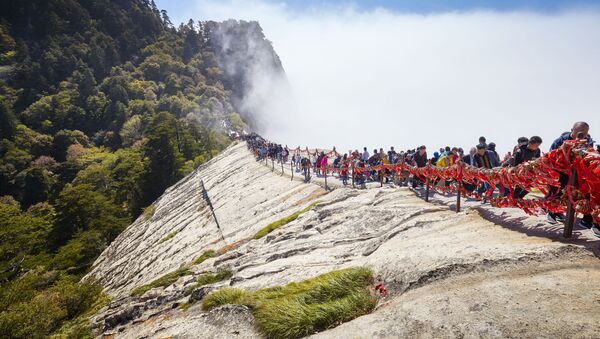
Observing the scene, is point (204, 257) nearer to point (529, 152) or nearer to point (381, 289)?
point (381, 289)

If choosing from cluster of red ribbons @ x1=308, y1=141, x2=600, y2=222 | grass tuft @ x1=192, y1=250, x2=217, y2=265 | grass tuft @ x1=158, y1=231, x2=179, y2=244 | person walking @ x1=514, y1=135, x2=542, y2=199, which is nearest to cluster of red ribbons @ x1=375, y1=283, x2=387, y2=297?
cluster of red ribbons @ x1=308, y1=141, x2=600, y2=222

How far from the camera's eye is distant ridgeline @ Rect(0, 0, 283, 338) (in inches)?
1016

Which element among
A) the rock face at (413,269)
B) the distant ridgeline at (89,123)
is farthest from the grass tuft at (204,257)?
the distant ridgeline at (89,123)

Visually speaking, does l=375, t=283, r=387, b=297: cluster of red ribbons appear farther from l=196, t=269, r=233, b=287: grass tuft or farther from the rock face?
l=196, t=269, r=233, b=287: grass tuft

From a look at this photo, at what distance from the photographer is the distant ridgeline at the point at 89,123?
25805 millimetres

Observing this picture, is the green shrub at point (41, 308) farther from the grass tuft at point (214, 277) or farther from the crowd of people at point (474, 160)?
the crowd of people at point (474, 160)

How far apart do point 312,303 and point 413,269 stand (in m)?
1.82

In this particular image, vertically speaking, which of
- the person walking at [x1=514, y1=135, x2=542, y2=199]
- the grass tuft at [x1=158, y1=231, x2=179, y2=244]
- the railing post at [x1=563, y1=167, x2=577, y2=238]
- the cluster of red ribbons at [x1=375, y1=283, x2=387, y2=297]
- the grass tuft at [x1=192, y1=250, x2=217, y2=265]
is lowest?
the grass tuft at [x1=158, y1=231, x2=179, y2=244]

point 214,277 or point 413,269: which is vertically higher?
point 413,269

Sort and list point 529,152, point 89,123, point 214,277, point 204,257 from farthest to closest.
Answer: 1. point 89,123
2. point 204,257
3. point 214,277
4. point 529,152

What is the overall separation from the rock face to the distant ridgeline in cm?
549

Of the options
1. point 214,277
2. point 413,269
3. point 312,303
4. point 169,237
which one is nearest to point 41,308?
point 169,237

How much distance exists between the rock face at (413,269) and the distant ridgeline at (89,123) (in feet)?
18.0

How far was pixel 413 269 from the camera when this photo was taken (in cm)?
550
